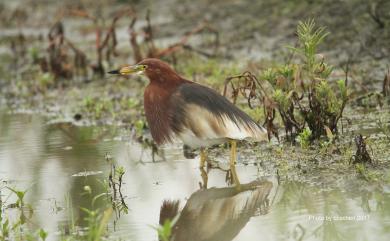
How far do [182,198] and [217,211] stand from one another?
449mm

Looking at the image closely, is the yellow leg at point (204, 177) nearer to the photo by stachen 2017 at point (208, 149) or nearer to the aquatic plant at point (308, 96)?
the photo by stachen 2017 at point (208, 149)

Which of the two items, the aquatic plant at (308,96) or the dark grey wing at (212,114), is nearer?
the dark grey wing at (212,114)

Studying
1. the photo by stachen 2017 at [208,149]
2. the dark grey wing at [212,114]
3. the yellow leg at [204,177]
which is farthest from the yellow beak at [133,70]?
the yellow leg at [204,177]

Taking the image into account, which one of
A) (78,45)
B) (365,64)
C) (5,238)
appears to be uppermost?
(78,45)

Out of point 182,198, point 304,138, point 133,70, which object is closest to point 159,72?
point 133,70

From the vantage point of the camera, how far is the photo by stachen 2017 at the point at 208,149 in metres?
4.79

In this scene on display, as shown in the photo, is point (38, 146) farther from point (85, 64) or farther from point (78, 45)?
point (78, 45)

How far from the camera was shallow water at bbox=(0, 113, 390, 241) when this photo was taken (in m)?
4.57

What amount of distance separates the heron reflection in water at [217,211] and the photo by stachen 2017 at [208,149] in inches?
0.5

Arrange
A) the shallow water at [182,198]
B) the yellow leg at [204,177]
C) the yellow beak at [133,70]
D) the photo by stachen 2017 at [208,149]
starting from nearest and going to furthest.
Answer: the shallow water at [182,198] < the photo by stachen 2017 at [208,149] < the yellow leg at [204,177] < the yellow beak at [133,70]

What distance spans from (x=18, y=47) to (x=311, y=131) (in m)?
8.46

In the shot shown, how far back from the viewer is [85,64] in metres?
11.0

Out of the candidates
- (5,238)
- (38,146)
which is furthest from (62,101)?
(5,238)

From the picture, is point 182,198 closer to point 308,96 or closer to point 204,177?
point 204,177
